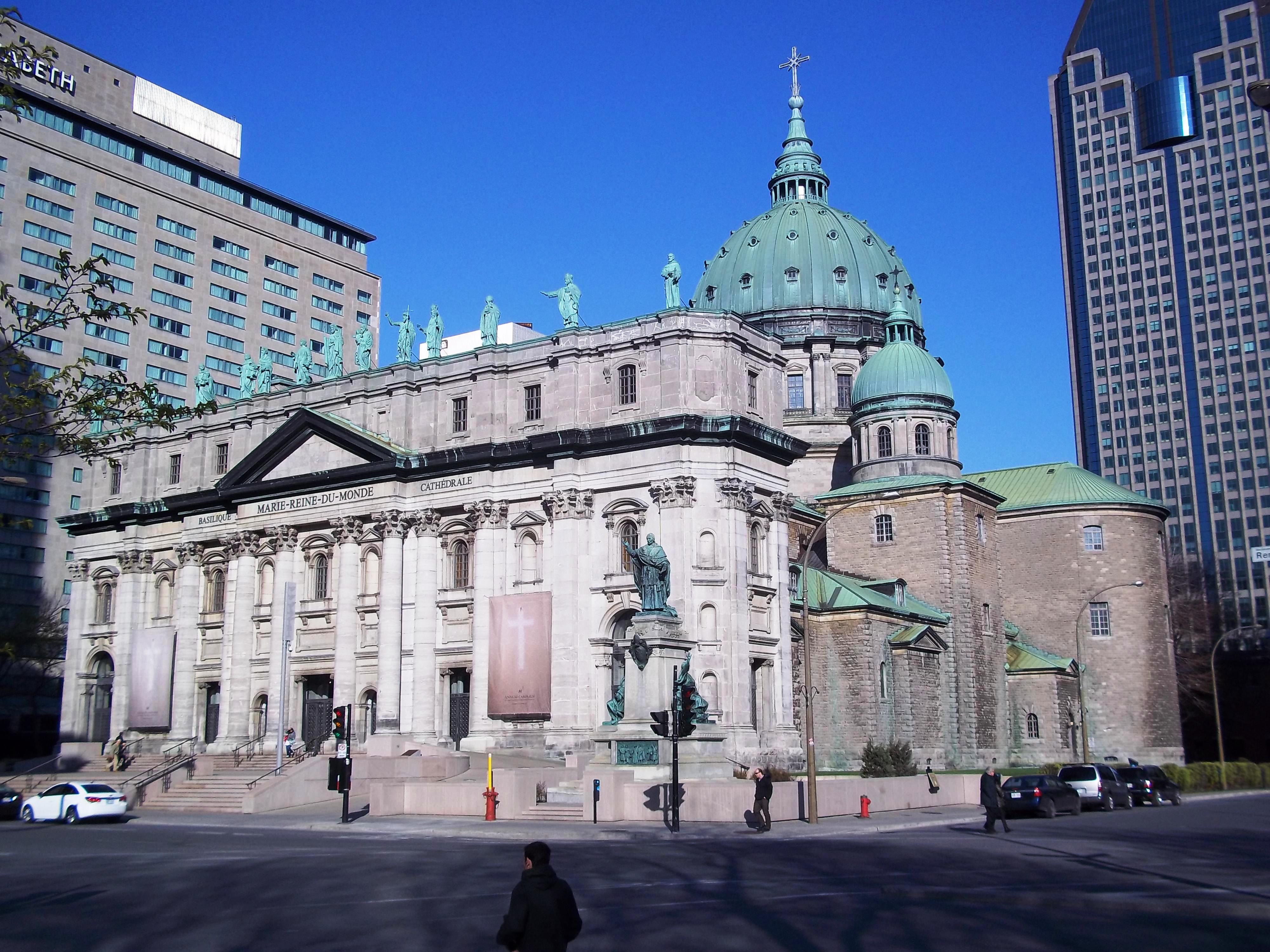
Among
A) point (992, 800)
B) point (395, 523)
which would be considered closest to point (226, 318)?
point (395, 523)

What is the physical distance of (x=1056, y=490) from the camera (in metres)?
71.1

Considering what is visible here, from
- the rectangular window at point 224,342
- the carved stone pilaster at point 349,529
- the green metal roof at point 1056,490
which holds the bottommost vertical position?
the carved stone pilaster at point 349,529

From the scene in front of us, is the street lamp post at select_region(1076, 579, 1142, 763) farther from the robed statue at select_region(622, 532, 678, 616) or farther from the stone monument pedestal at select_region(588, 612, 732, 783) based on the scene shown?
the robed statue at select_region(622, 532, 678, 616)

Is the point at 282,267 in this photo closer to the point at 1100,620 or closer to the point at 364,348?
the point at 364,348

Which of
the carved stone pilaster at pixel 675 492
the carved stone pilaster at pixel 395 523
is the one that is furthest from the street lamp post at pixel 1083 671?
the carved stone pilaster at pixel 395 523

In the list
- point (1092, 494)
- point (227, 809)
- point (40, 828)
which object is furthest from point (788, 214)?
point (40, 828)

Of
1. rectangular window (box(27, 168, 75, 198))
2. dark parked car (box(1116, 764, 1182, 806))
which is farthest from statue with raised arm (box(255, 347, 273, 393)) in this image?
dark parked car (box(1116, 764, 1182, 806))

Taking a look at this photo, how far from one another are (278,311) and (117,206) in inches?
641

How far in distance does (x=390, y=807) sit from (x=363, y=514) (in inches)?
829

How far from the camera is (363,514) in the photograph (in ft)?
192

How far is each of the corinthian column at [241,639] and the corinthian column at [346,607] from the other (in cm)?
555

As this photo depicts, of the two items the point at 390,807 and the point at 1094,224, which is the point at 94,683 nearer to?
the point at 390,807

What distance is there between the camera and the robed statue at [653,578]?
38.0m

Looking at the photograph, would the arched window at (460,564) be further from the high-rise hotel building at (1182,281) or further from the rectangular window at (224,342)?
the high-rise hotel building at (1182,281)
